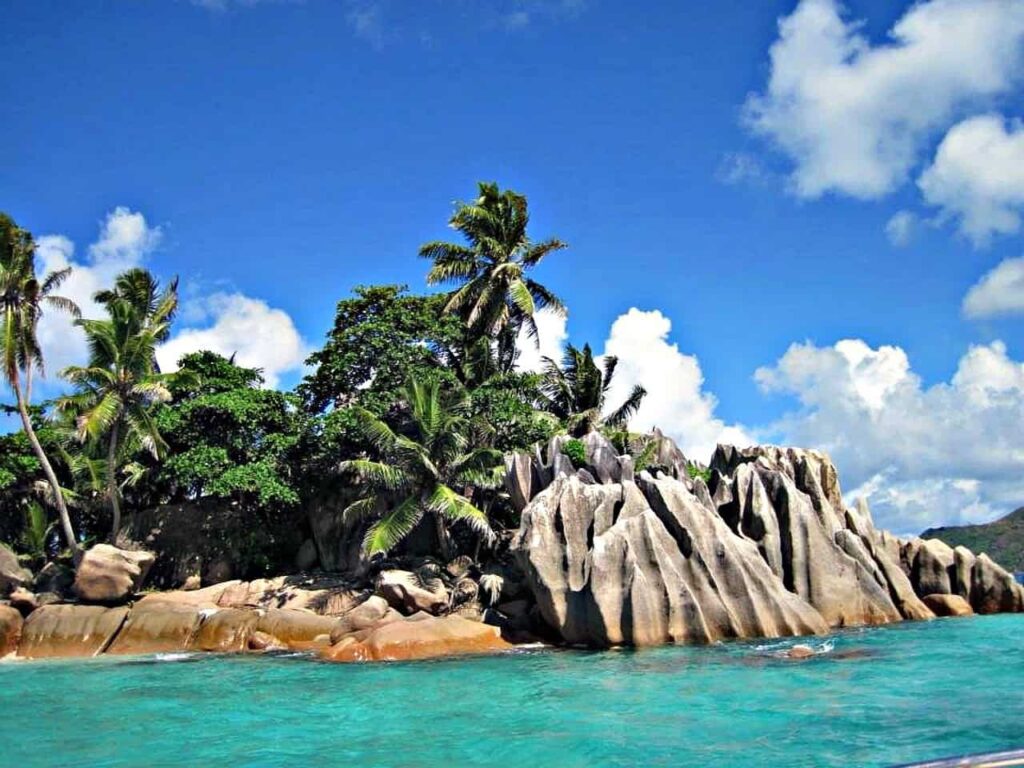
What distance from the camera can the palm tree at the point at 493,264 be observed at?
119ft

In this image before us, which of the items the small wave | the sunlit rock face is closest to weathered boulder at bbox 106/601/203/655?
the small wave

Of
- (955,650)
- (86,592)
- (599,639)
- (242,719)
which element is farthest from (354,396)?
(955,650)

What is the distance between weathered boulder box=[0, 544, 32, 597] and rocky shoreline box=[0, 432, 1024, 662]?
0.19 feet

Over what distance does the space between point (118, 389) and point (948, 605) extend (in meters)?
28.0

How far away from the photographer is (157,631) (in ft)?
81.1

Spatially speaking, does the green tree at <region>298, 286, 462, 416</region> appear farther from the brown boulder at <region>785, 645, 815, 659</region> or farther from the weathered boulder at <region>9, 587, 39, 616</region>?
the brown boulder at <region>785, 645, 815, 659</region>

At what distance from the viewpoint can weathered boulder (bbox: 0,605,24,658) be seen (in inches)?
958

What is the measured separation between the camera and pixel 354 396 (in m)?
32.5

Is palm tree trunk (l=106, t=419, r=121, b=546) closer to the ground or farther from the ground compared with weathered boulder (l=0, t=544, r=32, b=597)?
farther from the ground

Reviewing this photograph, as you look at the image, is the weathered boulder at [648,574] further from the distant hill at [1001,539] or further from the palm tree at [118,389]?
the distant hill at [1001,539]

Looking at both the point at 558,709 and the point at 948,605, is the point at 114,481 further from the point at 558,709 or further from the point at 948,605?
the point at 948,605

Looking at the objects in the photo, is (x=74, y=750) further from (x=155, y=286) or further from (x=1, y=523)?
(x=1, y=523)

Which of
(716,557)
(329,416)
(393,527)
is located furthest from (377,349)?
(716,557)

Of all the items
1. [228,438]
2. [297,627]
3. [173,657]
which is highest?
[228,438]
